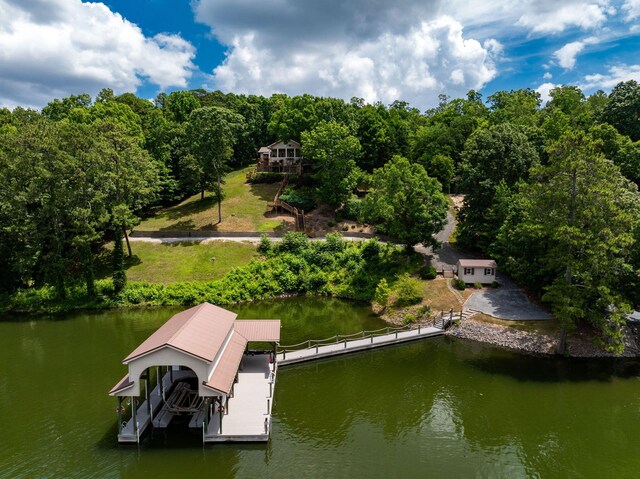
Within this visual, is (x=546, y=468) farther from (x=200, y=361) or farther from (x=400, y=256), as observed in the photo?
(x=400, y=256)

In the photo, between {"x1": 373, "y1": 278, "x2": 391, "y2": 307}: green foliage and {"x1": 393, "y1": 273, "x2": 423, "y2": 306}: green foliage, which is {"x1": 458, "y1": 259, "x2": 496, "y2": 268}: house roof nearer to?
{"x1": 393, "y1": 273, "x2": 423, "y2": 306}: green foliage

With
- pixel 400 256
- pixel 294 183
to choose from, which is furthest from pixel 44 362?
pixel 294 183

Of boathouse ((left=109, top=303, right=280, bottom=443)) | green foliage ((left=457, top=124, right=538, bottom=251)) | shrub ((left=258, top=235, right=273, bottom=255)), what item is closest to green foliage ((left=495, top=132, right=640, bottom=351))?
green foliage ((left=457, top=124, right=538, bottom=251))

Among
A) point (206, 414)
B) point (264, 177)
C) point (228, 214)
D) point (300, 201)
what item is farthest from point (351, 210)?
point (206, 414)

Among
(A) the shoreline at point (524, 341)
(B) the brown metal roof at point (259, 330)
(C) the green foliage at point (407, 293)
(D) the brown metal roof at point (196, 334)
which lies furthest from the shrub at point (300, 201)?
(D) the brown metal roof at point (196, 334)

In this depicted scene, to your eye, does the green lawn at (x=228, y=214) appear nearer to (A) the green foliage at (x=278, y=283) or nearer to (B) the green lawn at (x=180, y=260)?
(B) the green lawn at (x=180, y=260)

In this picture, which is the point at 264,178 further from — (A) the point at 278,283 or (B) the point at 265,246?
(A) the point at 278,283
